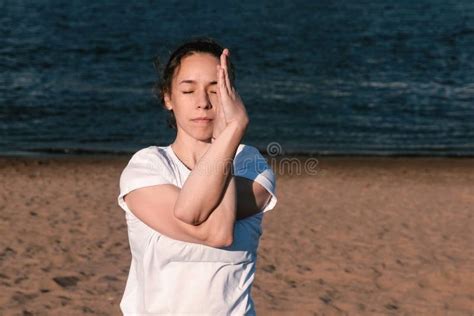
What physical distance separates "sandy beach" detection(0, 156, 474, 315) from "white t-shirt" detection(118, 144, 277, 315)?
606 centimetres

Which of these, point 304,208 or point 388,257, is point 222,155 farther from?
point 304,208

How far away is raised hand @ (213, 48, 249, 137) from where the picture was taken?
8.86 ft

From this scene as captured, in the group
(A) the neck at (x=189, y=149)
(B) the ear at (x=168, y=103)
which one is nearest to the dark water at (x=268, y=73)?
(B) the ear at (x=168, y=103)

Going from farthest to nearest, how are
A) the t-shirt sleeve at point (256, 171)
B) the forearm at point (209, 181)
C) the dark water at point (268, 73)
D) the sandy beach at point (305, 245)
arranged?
the dark water at point (268, 73), the sandy beach at point (305, 245), the t-shirt sleeve at point (256, 171), the forearm at point (209, 181)

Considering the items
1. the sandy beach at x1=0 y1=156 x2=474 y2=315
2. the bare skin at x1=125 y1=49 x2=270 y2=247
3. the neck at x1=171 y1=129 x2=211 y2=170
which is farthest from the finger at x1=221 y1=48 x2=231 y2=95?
the sandy beach at x1=0 y1=156 x2=474 y2=315

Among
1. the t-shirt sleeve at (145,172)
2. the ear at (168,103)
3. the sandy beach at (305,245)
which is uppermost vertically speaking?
the ear at (168,103)

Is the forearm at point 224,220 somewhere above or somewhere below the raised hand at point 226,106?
below

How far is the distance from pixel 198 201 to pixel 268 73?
1309 inches

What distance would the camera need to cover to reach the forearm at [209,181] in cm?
263

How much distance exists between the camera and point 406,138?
78.4 ft

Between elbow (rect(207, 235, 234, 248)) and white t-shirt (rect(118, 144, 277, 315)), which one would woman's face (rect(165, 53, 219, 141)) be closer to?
white t-shirt (rect(118, 144, 277, 315))

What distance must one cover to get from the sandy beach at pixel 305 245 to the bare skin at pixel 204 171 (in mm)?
6102

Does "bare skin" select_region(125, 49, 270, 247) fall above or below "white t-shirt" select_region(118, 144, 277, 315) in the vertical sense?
above

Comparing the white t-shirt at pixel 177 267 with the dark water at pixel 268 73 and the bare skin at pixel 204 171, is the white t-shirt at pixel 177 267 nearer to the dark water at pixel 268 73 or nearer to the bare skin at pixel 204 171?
the bare skin at pixel 204 171
